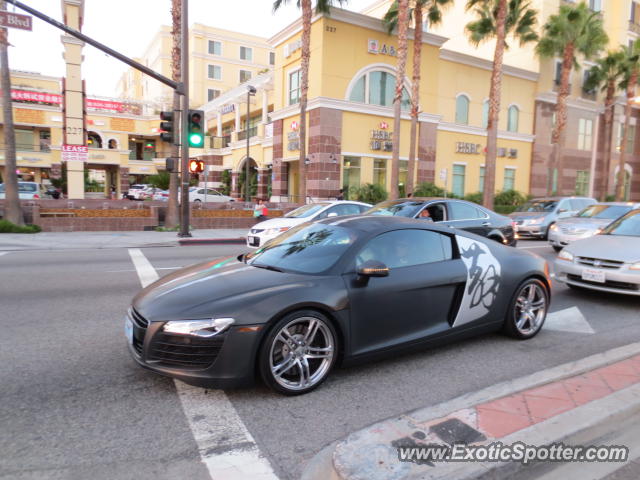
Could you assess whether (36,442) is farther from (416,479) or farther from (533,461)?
(533,461)

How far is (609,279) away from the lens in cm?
662

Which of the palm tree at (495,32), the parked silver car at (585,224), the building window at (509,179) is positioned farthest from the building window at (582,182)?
the parked silver car at (585,224)

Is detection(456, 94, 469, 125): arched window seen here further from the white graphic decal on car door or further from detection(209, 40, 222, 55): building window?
detection(209, 40, 222, 55): building window

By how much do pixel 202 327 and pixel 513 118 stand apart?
34034 mm

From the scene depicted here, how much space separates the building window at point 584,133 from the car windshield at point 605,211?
27.0 meters

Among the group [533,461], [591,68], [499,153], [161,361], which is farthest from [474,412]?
[591,68]

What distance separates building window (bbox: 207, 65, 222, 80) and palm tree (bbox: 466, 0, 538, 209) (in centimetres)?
3710

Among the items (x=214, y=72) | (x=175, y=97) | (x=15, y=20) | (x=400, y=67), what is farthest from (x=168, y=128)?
(x=214, y=72)

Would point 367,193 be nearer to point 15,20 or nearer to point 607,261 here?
point 15,20

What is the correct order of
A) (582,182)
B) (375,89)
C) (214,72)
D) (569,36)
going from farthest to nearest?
(214,72), (582,182), (569,36), (375,89)

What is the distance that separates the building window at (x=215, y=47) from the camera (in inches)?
2218

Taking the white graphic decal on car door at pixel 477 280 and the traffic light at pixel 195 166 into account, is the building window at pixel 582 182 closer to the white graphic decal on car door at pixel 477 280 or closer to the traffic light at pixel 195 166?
the traffic light at pixel 195 166

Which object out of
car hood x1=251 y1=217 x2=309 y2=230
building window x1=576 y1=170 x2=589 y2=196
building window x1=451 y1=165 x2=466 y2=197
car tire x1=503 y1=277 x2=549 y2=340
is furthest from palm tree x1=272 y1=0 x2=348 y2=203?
building window x1=576 y1=170 x2=589 y2=196

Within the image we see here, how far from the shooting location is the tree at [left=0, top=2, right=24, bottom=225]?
1502cm
